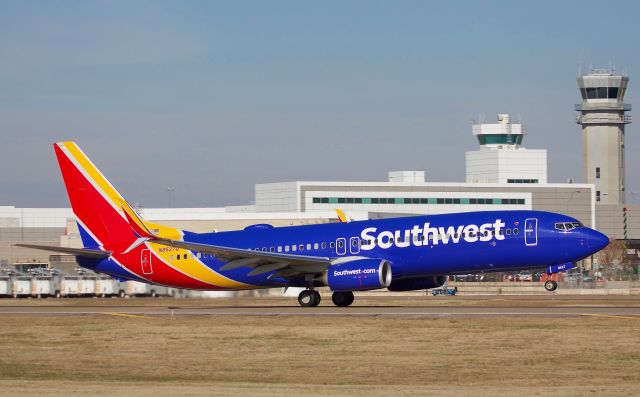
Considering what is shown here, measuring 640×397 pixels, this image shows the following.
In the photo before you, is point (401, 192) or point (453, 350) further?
point (401, 192)

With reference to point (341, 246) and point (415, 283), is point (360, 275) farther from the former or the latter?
point (415, 283)

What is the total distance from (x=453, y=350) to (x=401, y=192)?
161m

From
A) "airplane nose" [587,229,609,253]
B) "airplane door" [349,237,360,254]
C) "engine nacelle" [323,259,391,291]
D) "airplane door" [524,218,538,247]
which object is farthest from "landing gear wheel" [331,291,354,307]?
"airplane nose" [587,229,609,253]

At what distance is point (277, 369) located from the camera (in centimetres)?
3080

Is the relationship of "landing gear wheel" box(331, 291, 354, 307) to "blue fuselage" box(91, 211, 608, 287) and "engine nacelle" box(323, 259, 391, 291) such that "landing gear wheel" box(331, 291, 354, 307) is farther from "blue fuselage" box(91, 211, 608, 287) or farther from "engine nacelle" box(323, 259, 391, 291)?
"engine nacelle" box(323, 259, 391, 291)

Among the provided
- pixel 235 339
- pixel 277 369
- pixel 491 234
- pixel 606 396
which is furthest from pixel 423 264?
pixel 606 396

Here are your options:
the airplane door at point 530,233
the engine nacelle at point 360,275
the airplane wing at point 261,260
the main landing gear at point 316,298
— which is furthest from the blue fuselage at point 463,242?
the engine nacelle at point 360,275

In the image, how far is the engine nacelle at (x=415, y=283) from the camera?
58.7 metres

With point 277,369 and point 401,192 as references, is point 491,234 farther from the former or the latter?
point 401,192

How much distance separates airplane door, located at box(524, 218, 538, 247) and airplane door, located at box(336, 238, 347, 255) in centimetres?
885

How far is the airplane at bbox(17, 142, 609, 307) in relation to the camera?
182ft

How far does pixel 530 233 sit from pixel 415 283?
21.8 ft

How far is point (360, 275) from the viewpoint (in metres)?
55.0

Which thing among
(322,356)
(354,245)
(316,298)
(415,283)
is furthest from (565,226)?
(322,356)
